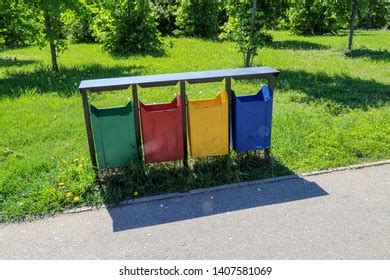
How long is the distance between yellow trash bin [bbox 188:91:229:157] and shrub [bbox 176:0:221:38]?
14.2m

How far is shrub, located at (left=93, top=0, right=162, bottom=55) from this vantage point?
13.4 metres

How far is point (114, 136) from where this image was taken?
4383 mm

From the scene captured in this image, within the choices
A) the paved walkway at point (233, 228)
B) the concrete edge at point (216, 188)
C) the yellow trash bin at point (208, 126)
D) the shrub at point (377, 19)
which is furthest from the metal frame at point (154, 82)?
the shrub at point (377, 19)

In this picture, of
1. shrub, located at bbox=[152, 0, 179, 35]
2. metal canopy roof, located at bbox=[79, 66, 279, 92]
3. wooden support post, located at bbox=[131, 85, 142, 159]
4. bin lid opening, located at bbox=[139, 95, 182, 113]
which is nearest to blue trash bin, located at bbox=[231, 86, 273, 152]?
metal canopy roof, located at bbox=[79, 66, 279, 92]

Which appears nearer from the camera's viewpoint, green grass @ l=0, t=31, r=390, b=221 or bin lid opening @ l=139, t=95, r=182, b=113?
green grass @ l=0, t=31, r=390, b=221

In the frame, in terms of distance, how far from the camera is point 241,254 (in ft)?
11.0

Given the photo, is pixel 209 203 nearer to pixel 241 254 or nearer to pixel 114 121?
pixel 241 254

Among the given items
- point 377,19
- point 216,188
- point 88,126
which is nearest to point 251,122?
point 216,188

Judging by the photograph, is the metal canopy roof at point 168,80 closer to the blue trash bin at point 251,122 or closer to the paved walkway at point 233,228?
the blue trash bin at point 251,122

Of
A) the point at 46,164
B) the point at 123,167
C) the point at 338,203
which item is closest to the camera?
the point at 338,203

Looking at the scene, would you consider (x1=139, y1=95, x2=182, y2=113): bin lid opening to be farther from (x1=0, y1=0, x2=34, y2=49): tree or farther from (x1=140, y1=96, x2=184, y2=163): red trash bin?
(x1=0, y1=0, x2=34, y2=49): tree

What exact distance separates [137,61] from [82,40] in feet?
25.1

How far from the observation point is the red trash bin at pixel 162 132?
442cm
